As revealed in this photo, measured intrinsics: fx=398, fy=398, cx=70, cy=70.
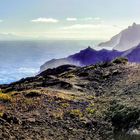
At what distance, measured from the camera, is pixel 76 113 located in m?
31.1

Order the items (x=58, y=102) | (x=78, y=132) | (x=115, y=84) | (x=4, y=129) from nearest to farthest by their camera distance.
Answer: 1. (x=4, y=129)
2. (x=78, y=132)
3. (x=58, y=102)
4. (x=115, y=84)

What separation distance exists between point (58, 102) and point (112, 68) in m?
23.2

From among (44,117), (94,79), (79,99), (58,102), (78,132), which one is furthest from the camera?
(94,79)

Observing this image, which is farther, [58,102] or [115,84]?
[115,84]

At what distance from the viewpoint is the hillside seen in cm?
2583

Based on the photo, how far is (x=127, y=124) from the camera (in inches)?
1077

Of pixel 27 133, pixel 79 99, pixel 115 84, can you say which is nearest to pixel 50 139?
pixel 27 133

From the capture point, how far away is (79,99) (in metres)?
37.3

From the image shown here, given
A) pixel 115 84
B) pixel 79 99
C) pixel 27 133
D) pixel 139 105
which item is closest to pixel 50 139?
pixel 27 133

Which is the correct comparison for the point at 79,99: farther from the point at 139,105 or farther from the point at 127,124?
the point at 127,124

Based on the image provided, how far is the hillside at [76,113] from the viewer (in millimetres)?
25828

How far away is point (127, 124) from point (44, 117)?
605cm

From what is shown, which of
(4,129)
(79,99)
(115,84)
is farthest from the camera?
(115,84)

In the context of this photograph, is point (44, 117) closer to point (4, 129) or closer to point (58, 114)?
point (58, 114)
